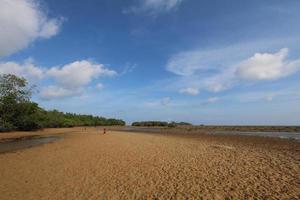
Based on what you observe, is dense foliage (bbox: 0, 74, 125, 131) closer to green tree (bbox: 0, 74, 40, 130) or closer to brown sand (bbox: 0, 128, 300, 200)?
green tree (bbox: 0, 74, 40, 130)

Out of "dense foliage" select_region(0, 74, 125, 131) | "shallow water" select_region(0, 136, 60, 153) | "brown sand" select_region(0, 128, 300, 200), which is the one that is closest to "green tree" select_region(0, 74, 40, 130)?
"dense foliage" select_region(0, 74, 125, 131)

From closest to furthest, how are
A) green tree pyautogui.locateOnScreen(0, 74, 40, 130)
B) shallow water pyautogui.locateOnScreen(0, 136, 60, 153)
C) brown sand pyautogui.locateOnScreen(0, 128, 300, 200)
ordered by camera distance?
brown sand pyautogui.locateOnScreen(0, 128, 300, 200), shallow water pyautogui.locateOnScreen(0, 136, 60, 153), green tree pyautogui.locateOnScreen(0, 74, 40, 130)

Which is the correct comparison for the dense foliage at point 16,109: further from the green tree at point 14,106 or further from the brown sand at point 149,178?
the brown sand at point 149,178

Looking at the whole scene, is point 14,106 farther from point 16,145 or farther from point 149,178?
point 149,178

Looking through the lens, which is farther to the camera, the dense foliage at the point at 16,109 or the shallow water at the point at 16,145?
the dense foliage at the point at 16,109

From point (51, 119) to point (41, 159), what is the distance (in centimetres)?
5406

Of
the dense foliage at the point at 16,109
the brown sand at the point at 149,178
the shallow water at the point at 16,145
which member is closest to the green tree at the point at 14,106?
the dense foliage at the point at 16,109

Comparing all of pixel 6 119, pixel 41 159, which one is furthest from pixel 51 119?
pixel 41 159

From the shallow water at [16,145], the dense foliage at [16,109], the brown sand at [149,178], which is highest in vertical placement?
the dense foliage at [16,109]

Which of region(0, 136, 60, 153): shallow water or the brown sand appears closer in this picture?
the brown sand

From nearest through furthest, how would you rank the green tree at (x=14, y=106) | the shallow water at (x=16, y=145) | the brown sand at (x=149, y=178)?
1. the brown sand at (x=149, y=178)
2. the shallow water at (x=16, y=145)
3. the green tree at (x=14, y=106)

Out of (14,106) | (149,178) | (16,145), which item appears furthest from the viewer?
(14,106)

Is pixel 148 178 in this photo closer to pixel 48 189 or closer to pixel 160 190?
pixel 160 190

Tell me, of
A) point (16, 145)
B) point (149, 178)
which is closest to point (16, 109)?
point (16, 145)
